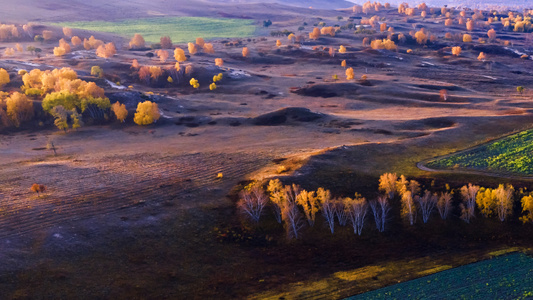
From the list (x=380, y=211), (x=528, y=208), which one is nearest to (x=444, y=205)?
(x=380, y=211)

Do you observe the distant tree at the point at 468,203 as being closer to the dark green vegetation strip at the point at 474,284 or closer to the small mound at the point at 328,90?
the dark green vegetation strip at the point at 474,284

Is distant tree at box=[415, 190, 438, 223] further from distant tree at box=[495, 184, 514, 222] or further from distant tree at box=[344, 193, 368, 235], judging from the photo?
distant tree at box=[495, 184, 514, 222]

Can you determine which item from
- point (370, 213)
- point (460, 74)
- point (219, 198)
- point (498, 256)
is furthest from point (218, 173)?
point (460, 74)

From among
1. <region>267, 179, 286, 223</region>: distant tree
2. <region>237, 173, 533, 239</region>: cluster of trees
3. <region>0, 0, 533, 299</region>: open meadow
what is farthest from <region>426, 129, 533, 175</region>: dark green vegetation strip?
<region>267, 179, 286, 223</region>: distant tree

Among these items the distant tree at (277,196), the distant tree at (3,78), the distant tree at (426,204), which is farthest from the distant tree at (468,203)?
the distant tree at (3,78)

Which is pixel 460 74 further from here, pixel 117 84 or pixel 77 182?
pixel 77 182

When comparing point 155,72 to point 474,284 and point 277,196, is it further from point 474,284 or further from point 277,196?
point 474,284
